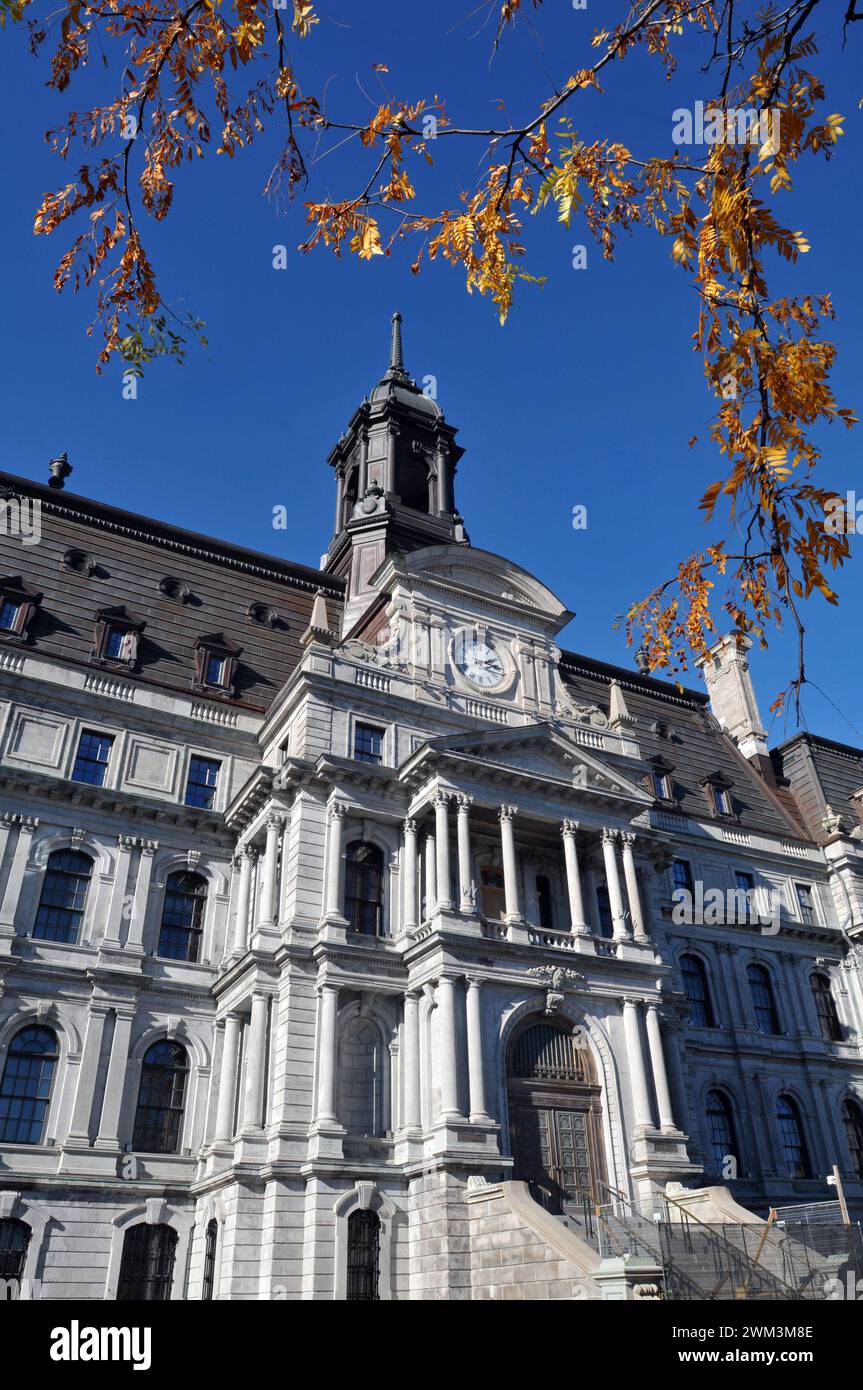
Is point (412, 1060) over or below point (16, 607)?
below

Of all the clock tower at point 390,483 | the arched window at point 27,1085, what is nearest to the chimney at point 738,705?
the clock tower at point 390,483

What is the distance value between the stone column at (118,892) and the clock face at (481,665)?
41.9 ft

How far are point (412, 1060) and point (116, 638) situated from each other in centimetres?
1810

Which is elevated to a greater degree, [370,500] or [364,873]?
[370,500]

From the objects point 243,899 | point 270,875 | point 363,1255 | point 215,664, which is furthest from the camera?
point 215,664

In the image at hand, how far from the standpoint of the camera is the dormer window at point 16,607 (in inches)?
1244

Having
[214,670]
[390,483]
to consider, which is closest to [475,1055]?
[214,670]

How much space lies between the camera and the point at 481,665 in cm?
3438

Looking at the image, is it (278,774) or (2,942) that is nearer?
(2,942)

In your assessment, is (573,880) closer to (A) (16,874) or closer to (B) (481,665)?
(B) (481,665)
